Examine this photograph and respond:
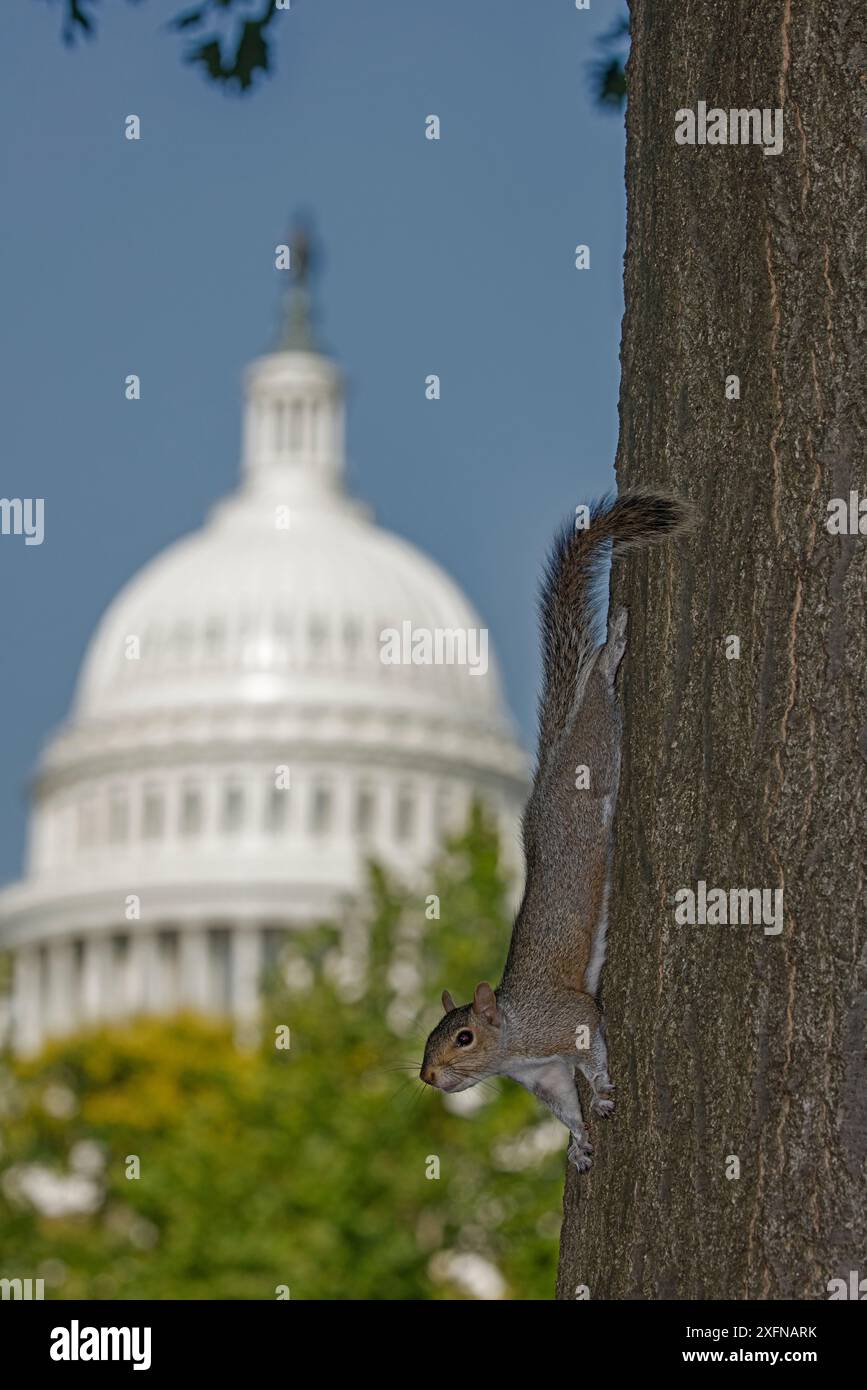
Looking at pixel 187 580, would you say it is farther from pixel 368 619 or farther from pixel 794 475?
pixel 794 475

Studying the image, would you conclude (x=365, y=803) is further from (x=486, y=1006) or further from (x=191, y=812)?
(x=486, y=1006)

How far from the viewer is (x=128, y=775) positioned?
9100cm

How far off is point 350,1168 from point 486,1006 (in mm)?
18804

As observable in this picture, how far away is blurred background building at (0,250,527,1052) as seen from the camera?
284 ft

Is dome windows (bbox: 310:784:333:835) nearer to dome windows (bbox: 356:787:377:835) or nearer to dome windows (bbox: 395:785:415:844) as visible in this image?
dome windows (bbox: 356:787:377:835)

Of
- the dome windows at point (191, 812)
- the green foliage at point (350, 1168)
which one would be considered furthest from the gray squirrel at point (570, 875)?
the dome windows at point (191, 812)

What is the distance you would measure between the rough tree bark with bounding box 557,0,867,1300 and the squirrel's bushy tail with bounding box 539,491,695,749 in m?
0.10

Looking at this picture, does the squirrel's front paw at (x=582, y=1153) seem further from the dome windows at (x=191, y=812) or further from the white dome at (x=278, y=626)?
the dome windows at (x=191, y=812)

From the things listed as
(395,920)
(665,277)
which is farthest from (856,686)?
(395,920)

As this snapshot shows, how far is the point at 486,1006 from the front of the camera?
445 centimetres
